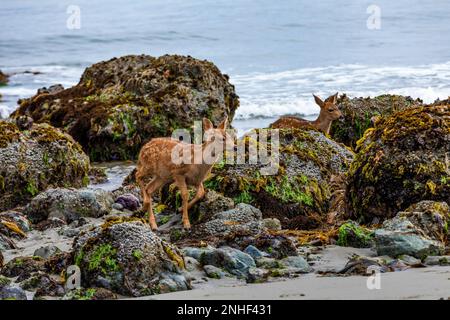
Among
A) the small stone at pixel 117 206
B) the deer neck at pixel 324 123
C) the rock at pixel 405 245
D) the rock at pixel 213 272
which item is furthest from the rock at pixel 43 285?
the deer neck at pixel 324 123

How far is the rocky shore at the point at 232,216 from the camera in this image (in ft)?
25.1

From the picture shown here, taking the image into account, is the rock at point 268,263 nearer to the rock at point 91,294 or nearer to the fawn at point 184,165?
the rock at point 91,294

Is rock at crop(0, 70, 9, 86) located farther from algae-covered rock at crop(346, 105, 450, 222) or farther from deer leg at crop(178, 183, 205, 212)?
algae-covered rock at crop(346, 105, 450, 222)

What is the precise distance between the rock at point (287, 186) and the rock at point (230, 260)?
2.10m

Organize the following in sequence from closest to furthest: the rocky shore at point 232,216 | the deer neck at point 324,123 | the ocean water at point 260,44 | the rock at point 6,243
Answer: the rocky shore at point 232,216 < the rock at point 6,243 < the deer neck at point 324,123 < the ocean water at point 260,44

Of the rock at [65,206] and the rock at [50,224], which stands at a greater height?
the rock at [65,206]

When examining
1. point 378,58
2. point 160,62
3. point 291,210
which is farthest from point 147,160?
point 378,58

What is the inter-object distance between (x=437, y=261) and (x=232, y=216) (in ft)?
8.64

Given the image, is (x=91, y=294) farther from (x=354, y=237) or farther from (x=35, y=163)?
(x=35, y=163)

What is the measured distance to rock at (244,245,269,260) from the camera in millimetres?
8391

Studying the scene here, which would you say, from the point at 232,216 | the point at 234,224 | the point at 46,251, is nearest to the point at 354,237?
the point at 234,224

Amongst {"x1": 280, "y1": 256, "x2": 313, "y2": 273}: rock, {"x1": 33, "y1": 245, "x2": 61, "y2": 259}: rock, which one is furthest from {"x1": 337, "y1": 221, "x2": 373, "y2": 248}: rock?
{"x1": 33, "y1": 245, "x2": 61, "y2": 259}: rock
